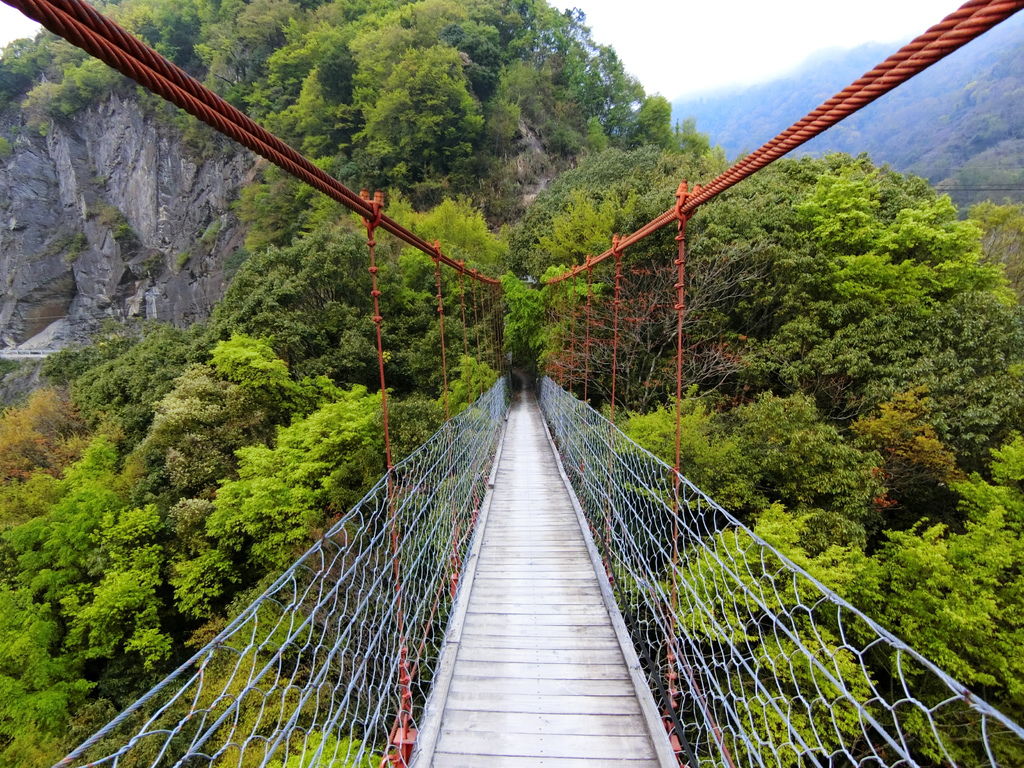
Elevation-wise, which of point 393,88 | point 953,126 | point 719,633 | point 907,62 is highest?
point 953,126

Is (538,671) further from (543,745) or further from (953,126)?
(953,126)

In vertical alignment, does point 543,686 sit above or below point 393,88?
below

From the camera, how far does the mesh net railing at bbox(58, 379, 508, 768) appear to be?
993 millimetres

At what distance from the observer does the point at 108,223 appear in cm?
1886

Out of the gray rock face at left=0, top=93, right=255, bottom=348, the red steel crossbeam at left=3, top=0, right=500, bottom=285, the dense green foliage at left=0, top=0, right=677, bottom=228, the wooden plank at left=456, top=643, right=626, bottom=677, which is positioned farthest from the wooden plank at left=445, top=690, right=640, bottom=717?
the gray rock face at left=0, top=93, right=255, bottom=348

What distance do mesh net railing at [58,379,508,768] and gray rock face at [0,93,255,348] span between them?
17.2 meters

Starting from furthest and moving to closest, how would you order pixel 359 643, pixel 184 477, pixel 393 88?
pixel 393 88 → pixel 184 477 → pixel 359 643

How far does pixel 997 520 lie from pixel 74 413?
15033 millimetres

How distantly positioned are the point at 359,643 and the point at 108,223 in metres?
25.9

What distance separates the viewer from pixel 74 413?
30.1 ft

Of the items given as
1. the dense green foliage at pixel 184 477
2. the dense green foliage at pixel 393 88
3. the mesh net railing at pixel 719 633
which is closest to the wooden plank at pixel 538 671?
the mesh net railing at pixel 719 633

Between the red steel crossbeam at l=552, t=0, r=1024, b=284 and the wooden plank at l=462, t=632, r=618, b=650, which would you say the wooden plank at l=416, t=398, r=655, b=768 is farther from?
the red steel crossbeam at l=552, t=0, r=1024, b=284

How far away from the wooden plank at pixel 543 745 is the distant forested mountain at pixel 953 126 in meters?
12.9

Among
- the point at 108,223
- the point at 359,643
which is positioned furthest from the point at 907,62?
the point at 108,223
